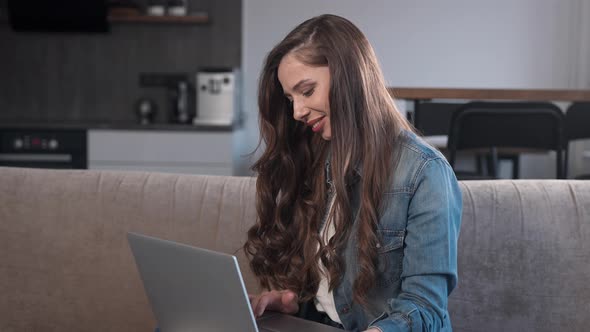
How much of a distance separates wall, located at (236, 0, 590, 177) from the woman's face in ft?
10.5

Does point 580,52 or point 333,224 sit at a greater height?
point 580,52

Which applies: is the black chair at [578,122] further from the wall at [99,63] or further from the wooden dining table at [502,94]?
the wall at [99,63]

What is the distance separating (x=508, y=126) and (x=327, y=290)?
5.52 feet

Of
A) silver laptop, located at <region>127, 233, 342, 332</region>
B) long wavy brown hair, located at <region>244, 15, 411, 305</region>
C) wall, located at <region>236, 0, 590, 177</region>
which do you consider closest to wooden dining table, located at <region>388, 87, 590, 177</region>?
long wavy brown hair, located at <region>244, 15, 411, 305</region>

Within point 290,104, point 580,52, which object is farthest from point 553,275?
point 580,52

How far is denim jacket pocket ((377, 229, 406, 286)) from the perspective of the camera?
140 cm

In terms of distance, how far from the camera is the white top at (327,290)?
Result: 152cm

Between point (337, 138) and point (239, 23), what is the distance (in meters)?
3.49

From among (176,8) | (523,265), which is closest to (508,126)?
(523,265)

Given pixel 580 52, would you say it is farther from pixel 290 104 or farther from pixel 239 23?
Result: pixel 290 104

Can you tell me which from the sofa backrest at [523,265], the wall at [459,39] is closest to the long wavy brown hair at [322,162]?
the sofa backrest at [523,265]

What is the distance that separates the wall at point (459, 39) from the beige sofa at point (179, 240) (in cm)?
264

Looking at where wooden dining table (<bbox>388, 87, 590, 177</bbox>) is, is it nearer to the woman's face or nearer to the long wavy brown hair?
the long wavy brown hair

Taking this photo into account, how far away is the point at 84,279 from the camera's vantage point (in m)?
1.99
